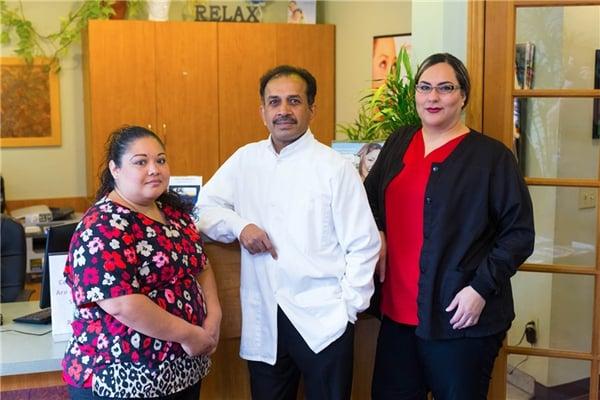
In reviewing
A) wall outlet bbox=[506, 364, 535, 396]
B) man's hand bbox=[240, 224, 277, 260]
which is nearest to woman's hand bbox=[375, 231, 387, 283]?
man's hand bbox=[240, 224, 277, 260]

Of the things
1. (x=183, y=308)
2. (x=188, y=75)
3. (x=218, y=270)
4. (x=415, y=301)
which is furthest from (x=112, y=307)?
(x=188, y=75)

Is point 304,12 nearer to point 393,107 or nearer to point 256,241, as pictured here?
point 393,107

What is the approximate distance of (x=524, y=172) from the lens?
2.44 m

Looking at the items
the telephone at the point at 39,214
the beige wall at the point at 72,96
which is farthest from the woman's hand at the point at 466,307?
the telephone at the point at 39,214

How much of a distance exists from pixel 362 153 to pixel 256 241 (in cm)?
75

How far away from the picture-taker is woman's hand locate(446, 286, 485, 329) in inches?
68.2

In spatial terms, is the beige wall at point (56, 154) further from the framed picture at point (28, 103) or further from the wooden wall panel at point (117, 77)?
the wooden wall panel at point (117, 77)

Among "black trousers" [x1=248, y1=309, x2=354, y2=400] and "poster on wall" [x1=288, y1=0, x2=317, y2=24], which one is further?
"poster on wall" [x1=288, y1=0, x2=317, y2=24]

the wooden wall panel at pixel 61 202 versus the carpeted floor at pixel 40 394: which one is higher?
the wooden wall panel at pixel 61 202

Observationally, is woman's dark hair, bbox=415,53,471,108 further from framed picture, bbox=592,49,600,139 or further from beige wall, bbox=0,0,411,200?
beige wall, bbox=0,0,411,200

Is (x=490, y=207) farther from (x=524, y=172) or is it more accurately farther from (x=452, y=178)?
(x=524, y=172)

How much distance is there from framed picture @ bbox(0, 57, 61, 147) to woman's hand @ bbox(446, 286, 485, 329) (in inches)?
147

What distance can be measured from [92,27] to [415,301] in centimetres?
330

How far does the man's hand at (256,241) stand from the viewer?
5.95ft
